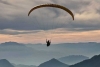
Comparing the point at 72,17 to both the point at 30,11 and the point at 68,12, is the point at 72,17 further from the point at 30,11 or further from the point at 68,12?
the point at 30,11

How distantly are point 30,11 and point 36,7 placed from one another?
3.30 m

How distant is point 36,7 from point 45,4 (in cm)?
327

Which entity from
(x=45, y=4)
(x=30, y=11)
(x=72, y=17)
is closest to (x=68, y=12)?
(x=72, y=17)

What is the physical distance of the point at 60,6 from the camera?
66.8 metres

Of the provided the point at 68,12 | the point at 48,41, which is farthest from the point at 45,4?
the point at 48,41

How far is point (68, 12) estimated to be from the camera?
224 feet

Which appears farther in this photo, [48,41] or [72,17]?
[48,41]

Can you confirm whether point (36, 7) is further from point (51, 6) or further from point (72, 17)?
point (72, 17)

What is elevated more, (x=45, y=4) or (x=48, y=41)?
(x=45, y=4)

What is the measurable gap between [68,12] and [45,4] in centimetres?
830

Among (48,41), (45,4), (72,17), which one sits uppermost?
(45,4)

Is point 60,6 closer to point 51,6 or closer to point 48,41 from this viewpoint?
point 51,6

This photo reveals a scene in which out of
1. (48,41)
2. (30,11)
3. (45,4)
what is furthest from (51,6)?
(48,41)

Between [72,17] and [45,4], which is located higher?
[45,4]
